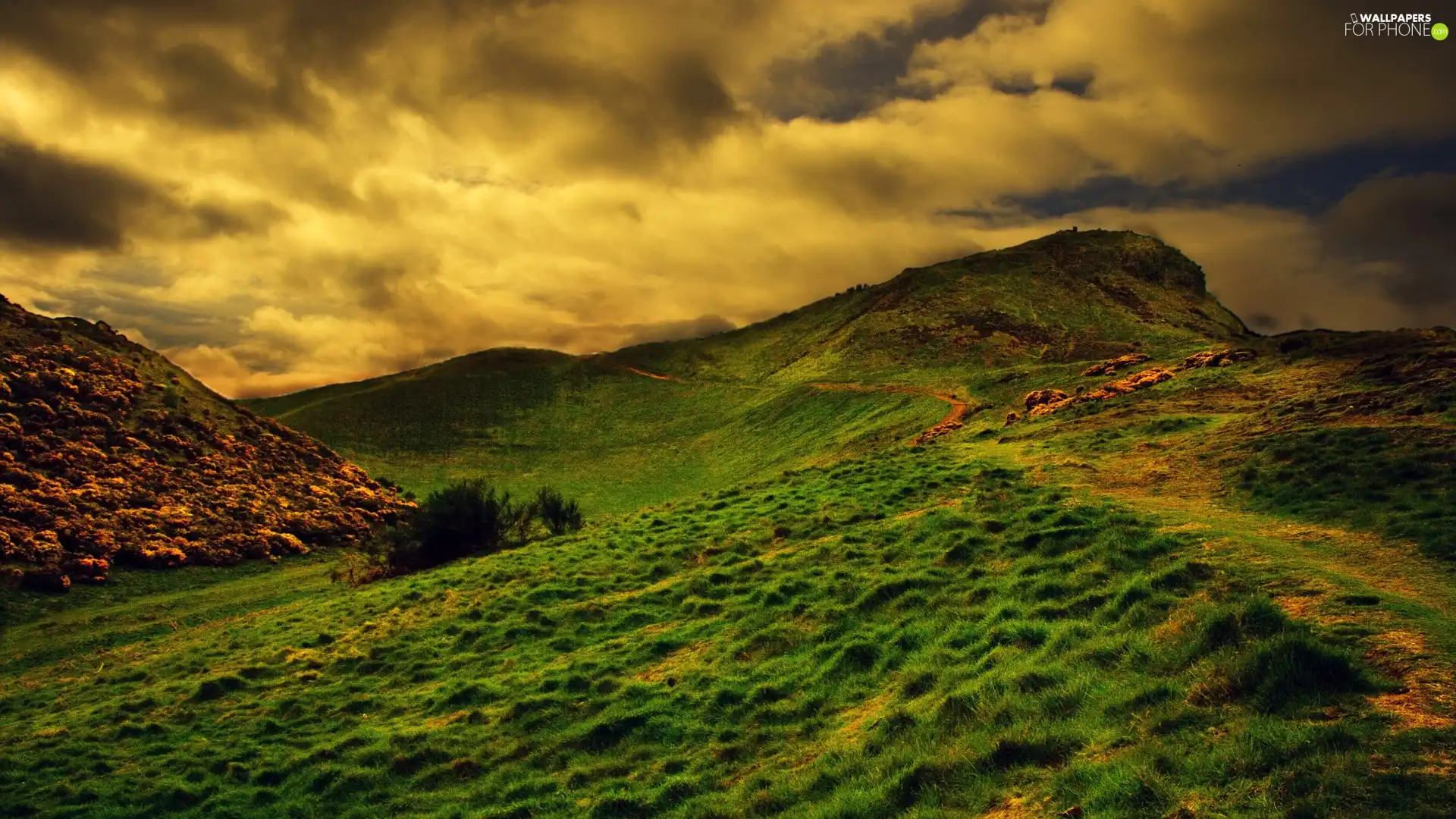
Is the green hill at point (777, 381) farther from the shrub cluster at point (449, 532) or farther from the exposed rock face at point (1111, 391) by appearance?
the shrub cluster at point (449, 532)

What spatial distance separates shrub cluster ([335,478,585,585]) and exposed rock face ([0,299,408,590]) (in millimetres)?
12510

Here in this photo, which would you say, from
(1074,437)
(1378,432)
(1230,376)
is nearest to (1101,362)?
(1230,376)

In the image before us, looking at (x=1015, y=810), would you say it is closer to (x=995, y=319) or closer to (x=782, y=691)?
(x=782, y=691)

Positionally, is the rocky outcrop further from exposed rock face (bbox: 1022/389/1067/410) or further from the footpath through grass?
the footpath through grass

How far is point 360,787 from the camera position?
15234 mm

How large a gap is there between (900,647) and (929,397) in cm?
5471

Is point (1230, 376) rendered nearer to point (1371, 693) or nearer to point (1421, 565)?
point (1421, 565)

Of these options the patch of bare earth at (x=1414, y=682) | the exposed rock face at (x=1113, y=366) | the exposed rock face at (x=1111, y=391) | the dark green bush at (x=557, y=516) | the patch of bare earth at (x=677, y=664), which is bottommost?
the patch of bare earth at (x=677, y=664)

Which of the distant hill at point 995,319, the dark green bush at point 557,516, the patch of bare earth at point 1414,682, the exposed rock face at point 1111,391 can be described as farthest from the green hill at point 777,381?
the patch of bare earth at point 1414,682

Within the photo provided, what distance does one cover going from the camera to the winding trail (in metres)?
48.4

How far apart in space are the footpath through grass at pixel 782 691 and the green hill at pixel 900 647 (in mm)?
76

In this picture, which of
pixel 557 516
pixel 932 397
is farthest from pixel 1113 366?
pixel 557 516

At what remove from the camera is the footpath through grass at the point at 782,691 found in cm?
887

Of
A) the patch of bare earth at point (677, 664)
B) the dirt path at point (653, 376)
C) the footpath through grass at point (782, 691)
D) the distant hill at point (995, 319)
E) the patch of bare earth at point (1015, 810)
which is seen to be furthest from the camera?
the dirt path at point (653, 376)
